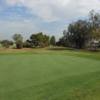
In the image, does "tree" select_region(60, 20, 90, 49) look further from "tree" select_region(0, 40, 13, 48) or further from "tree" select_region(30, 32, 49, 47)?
"tree" select_region(0, 40, 13, 48)

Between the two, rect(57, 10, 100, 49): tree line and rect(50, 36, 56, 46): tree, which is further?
rect(50, 36, 56, 46): tree

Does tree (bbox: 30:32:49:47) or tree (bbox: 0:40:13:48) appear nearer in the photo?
tree (bbox: 0:40:13:48)

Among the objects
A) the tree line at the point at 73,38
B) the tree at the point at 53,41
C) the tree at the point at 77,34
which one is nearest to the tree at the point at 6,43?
the tree line at the point at 73,38

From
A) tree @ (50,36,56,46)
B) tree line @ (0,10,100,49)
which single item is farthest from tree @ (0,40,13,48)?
tree @ (50,36,56,46)

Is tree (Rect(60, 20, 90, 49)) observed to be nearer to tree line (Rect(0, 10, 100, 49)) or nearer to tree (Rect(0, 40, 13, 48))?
tree line (Rect(0, 10, 100, 49))

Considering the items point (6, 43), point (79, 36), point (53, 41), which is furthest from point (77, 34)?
point (6, 43)

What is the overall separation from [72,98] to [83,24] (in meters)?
76.7

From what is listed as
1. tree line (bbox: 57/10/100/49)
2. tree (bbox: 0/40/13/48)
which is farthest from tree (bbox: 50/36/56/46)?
tree (bbox: 0/40/13/48)

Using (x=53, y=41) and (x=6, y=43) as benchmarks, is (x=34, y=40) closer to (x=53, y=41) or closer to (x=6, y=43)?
(x=6, y=43)

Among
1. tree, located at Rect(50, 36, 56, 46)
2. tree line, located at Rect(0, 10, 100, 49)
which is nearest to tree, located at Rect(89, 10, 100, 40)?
tree line, located at Rect(0, 10, 100, 49)

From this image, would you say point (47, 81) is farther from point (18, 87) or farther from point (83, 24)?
point (83, 24)

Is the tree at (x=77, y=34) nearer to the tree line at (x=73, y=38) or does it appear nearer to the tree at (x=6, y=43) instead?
the tree line at (x=73, y=38)

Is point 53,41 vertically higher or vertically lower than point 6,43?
lower

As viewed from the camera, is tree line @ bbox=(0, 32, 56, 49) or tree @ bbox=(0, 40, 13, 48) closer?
tree @ bbox=(0, 40, 13, 48)
